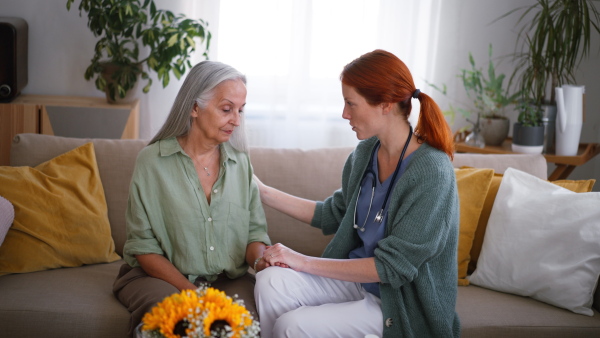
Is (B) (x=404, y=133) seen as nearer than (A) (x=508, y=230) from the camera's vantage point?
Yes

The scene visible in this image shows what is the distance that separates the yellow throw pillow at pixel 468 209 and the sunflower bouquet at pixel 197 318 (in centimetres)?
114

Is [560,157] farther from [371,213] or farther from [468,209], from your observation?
[371,213]

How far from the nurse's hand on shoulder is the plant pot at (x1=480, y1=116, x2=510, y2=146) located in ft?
5.64

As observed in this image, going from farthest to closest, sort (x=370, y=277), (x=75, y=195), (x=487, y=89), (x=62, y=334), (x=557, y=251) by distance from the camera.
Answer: (x=487, y=89), (x=75, y=195), (x=557, y=251), (x=62, y=334), (x=370, y=277)

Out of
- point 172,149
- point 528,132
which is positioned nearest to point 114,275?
point 172,149

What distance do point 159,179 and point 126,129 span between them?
4.94 ft

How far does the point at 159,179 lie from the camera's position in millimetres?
1968

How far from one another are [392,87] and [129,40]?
79.1 inches

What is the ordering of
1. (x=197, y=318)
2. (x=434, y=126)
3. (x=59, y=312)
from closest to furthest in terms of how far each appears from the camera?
1. (x=197, y=318)
2. (x=434, y=126)
3. (x=59, y=312)

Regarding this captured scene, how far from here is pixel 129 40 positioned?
3383 mm

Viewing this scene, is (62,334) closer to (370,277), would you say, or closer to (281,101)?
(370,277)

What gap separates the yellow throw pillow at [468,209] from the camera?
226 cm

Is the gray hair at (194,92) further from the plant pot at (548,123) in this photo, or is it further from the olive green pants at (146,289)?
the plant pot at (548,123)

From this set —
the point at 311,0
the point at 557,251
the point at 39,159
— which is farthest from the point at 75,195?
the point at 311,0
